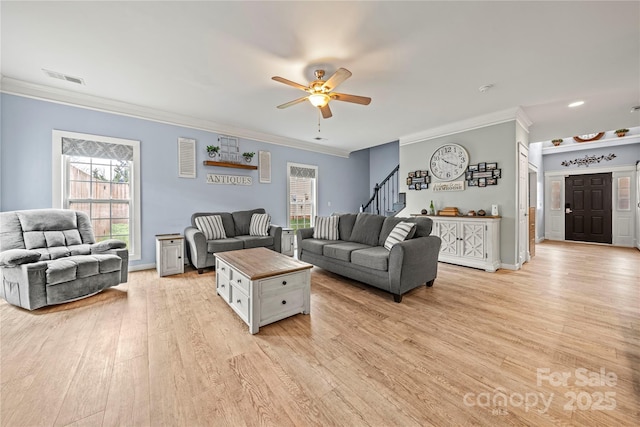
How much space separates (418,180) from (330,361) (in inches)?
180

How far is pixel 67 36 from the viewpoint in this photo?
2.33 metres

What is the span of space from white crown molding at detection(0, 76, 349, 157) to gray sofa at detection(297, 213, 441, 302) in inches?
100

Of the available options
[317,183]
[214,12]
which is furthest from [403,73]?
[317,183]

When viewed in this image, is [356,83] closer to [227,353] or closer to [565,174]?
[227,353]

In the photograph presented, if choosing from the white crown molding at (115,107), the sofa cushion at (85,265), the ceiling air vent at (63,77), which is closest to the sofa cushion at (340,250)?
the sofa cushion at (85,265)

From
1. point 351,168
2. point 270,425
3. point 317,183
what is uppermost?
point 351,168

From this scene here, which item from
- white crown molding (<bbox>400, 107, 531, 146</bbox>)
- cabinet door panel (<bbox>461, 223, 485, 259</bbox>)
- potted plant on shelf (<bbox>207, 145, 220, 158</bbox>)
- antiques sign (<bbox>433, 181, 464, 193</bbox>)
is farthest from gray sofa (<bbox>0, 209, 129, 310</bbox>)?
white crown molding (<bbox>400, 107, 531, 146</bbox>)

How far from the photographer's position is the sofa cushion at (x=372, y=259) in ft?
9.53

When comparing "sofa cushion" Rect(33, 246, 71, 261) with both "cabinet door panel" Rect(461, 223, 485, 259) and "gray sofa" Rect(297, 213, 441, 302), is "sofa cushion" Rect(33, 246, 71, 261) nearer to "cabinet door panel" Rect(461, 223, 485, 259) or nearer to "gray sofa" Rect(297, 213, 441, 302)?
"gray sofa" Rect(297, 213, 441, 302)

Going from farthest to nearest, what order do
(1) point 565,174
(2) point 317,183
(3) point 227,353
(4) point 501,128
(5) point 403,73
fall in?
(1) point 565,174, (2) point 317,183, (4) point 501,128, (5) point 403,73, (3) point 227,353

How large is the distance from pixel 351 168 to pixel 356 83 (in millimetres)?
4332

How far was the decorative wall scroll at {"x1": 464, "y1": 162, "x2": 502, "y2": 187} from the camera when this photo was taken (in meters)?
4.35

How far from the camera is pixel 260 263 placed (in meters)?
2.60

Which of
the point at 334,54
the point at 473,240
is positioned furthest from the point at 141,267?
the point at 473,240
